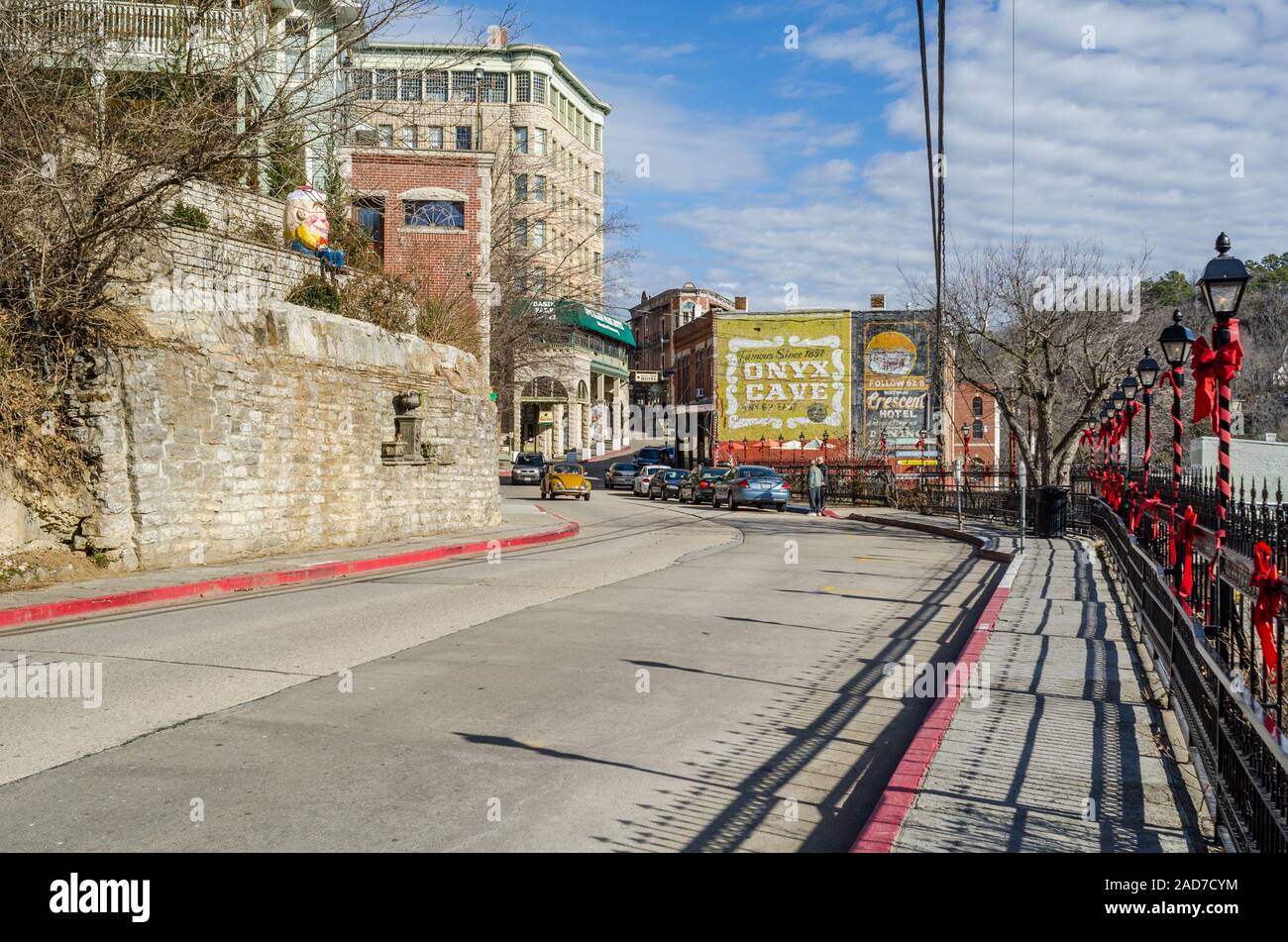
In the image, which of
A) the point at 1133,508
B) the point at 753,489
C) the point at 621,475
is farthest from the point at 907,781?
the point at 621,475

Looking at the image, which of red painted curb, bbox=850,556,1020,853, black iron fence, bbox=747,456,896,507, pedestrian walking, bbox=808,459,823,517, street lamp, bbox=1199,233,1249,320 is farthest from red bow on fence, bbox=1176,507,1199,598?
black iron fence, bbox=747,456,896,507

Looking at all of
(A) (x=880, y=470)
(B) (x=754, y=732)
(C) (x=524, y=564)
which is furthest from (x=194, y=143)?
(A) (x=880, y=470)

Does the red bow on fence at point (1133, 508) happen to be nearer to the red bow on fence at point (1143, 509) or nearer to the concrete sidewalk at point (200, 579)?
the red bow on fence at point (1143, 509)

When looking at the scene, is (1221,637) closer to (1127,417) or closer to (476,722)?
(476,722)

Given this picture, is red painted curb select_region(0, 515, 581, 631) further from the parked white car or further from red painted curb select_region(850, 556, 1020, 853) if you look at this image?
the parked white car

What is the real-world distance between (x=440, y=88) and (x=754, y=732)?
198 feet

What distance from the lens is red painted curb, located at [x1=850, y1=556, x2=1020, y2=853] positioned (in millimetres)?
4770

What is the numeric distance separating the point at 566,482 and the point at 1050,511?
22.0 metres

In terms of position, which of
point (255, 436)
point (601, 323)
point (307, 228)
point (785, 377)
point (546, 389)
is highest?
point (601, 323)

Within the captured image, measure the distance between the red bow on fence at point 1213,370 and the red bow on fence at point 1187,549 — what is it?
84cm

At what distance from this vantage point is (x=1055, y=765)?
5957 millimetres

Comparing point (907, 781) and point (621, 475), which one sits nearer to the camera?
point (907, 781)

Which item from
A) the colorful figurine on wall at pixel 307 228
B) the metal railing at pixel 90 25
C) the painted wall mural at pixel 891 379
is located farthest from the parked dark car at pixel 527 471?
the metal railing at pixel 90 25

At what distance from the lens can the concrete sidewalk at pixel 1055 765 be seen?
4805 millimetres
